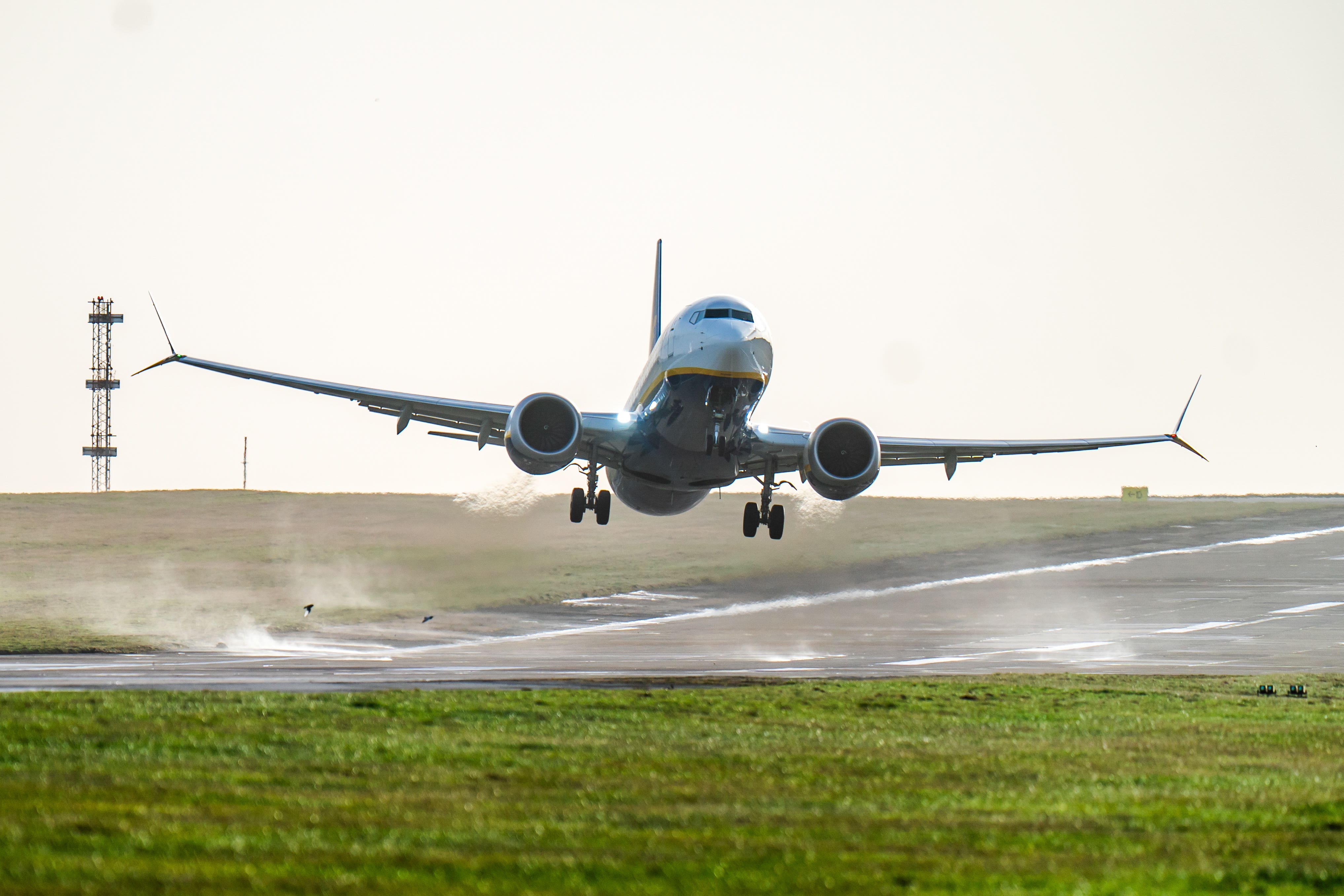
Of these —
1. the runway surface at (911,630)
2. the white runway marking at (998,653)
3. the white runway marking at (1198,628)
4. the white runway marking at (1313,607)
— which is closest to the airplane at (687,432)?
the runway surface at (911,630)

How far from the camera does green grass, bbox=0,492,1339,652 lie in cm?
9812

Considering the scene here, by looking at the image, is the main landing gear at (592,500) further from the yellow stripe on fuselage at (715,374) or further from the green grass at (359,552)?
the green grass at (359,552)

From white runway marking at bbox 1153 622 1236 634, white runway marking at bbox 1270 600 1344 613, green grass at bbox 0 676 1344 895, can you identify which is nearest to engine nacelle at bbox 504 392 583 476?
green grass at bbox 0 676 1344 895

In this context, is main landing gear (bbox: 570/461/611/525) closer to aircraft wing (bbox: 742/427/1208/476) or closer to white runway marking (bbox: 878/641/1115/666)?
aircraft wing (bbox: 742/427/1208/476)

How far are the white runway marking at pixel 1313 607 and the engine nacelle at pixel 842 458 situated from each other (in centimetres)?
9036

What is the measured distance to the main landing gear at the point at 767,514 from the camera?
50656mm

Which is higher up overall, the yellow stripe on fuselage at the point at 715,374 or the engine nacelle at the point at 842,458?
the yellow stripe on fuselage at the point at 715,374

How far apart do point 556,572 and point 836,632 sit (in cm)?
3341

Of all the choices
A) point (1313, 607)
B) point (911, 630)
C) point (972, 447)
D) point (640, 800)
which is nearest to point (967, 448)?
point (972, 447)

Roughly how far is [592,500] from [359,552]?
6981 cm

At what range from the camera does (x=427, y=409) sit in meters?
49.1

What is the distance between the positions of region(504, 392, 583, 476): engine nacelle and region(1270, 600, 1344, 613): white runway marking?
96.7 metres

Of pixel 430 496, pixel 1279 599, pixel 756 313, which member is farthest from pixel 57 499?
pixel 756 313

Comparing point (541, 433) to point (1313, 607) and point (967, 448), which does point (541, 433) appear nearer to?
point (967, 448)
